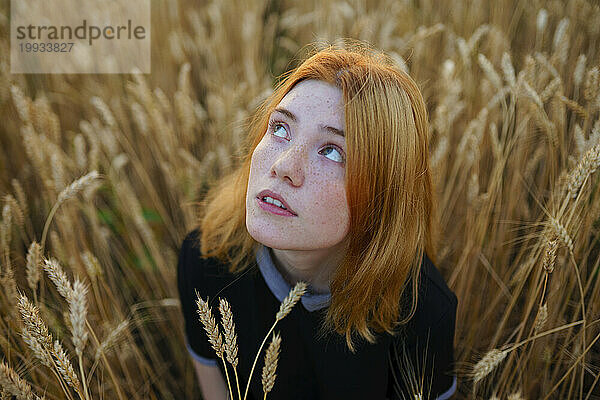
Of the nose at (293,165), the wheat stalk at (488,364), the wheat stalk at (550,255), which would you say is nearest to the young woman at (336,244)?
the nose at (293,165)

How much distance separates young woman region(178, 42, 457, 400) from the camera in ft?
2.29

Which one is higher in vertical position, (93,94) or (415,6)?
(415,6)

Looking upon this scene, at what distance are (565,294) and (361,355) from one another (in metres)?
0.59

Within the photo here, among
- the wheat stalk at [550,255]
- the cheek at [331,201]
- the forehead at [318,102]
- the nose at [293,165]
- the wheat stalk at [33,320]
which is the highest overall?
the forehead at [318,102]

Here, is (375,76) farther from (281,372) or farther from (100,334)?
(100,334)

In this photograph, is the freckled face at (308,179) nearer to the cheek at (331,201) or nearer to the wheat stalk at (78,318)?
the cheek at (331,201)

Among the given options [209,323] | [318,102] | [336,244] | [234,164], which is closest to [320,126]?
[318,102]

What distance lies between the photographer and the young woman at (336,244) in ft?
2.29

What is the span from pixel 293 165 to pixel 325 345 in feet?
1.30

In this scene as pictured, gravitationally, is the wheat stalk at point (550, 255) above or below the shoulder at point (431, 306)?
above

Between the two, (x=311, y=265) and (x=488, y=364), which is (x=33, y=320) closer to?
(x=311, y=265)

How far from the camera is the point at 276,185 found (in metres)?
0.70

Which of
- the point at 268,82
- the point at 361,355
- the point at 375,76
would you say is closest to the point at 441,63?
the point at 268,82

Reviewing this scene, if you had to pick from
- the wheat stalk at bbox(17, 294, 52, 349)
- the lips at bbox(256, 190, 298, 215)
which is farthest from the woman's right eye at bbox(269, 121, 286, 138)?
the wheat stalk at bbox(17, 294, 52, 349)
